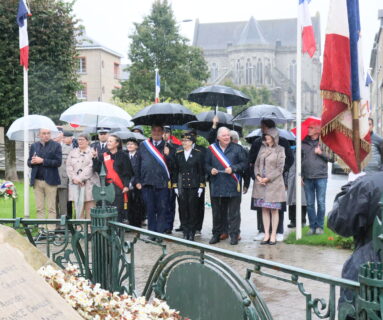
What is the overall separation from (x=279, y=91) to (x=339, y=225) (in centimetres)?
9672

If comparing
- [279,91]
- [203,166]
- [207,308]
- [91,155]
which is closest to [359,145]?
[207,308]

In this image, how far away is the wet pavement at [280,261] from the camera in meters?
6.00

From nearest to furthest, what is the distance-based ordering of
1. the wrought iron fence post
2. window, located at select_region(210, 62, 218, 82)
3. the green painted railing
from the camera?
the green painted railing < the wrought iron fence post < window, located at select_region(210, 62, 218, 82)

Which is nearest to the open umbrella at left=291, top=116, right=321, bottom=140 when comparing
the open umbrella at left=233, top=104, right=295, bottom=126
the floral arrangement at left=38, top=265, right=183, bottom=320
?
the open umbrella at left=233, top=104, right=295, bottom=126

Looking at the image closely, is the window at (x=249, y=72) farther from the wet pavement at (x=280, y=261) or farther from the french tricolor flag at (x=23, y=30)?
the wet pavement at (x=280, y=261)

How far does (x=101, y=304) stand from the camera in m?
3.88

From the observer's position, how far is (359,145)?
476 cm

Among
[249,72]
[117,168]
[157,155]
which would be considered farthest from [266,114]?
[249,72]

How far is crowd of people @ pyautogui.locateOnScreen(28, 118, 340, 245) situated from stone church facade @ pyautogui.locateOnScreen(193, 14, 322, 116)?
8564cm

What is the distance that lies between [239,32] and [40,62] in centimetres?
9498

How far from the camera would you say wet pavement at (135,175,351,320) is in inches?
236

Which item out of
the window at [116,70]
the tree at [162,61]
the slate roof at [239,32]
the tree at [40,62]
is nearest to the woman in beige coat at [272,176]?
the tree at [40,62]

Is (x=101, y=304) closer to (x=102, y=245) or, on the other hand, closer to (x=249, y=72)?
(x=102, y=245)

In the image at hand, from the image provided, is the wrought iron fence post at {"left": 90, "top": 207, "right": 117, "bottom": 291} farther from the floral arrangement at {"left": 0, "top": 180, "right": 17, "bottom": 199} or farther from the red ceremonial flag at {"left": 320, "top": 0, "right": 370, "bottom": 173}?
the floral arrangement at {"left": 0, "top": 180, "right": 17, "bottom": 199}
